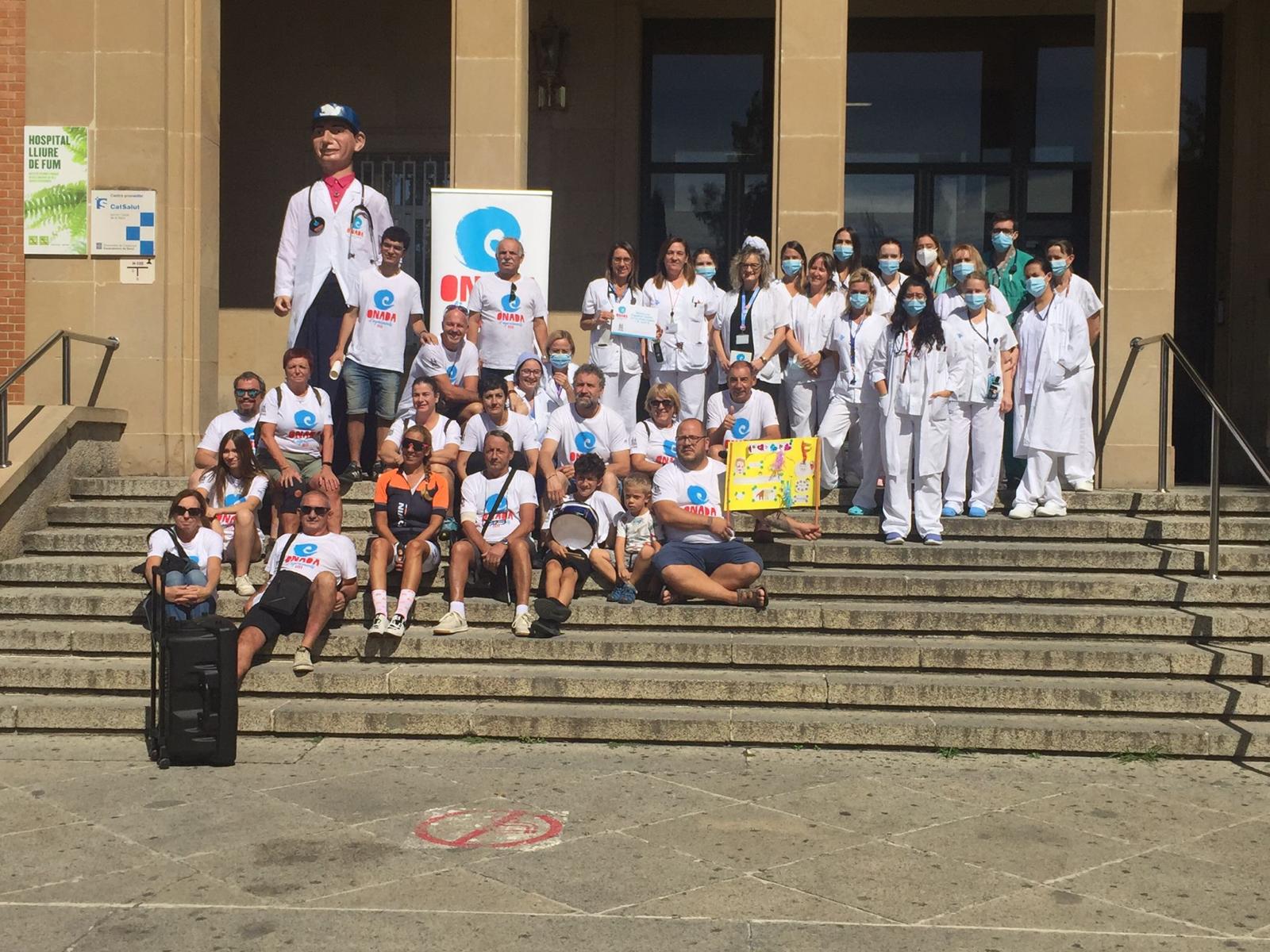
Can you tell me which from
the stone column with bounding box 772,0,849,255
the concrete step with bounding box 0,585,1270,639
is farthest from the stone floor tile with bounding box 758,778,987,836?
the stone column with bounding box 772,0,849,255

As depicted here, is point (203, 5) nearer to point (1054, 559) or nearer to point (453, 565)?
point (453, 565)

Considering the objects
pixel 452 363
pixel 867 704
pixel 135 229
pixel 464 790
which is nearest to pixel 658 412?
pixel 452 363

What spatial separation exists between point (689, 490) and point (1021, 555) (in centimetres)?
233

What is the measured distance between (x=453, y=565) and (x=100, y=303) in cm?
554

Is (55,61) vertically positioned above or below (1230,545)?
above

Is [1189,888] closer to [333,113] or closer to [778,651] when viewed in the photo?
[778,651]

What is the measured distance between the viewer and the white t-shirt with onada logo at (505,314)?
11742mm

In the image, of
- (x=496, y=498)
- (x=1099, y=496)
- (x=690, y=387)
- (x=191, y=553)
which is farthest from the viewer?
(x=690, y=387)

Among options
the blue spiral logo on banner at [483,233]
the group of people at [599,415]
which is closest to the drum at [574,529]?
the group of people at [599,415]

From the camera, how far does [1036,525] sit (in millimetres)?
10883


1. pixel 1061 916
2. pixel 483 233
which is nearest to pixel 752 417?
pixel 483 233

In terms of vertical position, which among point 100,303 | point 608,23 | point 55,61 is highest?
point 608,23

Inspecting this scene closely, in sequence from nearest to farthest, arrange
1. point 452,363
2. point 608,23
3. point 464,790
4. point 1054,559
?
point 464,790 < point 1054,559 < point 452,363 < point 608,23

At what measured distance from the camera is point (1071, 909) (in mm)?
5992
